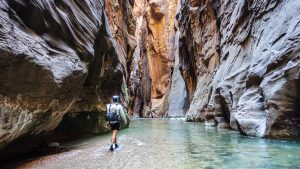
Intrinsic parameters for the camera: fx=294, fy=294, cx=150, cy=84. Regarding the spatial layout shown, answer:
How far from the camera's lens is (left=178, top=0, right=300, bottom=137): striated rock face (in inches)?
340

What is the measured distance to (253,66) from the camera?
11281 millimetres

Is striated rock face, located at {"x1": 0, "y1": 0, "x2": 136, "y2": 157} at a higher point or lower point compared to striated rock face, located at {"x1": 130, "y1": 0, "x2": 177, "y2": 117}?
lower

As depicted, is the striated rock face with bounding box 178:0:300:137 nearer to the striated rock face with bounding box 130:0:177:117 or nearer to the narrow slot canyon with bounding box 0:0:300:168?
the narrow slot canyon with bounding box 0:0:300:168

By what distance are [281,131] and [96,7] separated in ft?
27.9

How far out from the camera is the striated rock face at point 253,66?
864 centimetres

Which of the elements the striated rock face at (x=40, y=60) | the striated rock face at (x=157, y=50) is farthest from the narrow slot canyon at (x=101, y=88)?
the striated rock face at (x=157, y=50)

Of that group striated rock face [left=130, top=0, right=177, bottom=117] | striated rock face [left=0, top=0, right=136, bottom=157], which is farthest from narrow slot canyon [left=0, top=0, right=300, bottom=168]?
striated rock face [left=130, top=0, right=177, bottom=117]

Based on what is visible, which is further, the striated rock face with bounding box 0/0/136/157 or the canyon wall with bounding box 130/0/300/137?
the canyon wall with bounding box 130/0/300/137

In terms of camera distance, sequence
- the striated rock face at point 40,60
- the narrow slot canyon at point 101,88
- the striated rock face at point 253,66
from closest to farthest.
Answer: the striated rock face at point 40,60 < the narrow slot canyon at point 101,88 < the striated rock face at point 253,66

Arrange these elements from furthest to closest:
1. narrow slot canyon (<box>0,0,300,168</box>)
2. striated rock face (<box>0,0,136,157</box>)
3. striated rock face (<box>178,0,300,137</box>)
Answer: striated rock face (<box>178,0,300,137</box>) < narrow slot canyon (<box>0,0,300,168</box>) < striated rock face (<box>0,0,136,157</box>)

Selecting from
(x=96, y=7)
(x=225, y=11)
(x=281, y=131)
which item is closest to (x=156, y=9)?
(x=225, y=11)

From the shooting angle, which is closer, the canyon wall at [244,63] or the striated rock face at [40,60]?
the striated rock face at [40,60]

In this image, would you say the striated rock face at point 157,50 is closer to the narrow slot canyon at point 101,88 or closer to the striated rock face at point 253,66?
the striated rock face at point 253,66

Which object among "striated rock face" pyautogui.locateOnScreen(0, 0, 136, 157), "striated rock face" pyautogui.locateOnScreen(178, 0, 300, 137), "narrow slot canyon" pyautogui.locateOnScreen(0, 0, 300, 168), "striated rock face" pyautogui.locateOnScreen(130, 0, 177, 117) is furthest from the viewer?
"striated rock face" pyautogui.locateOnScreen(130, 0, 177, 117)
